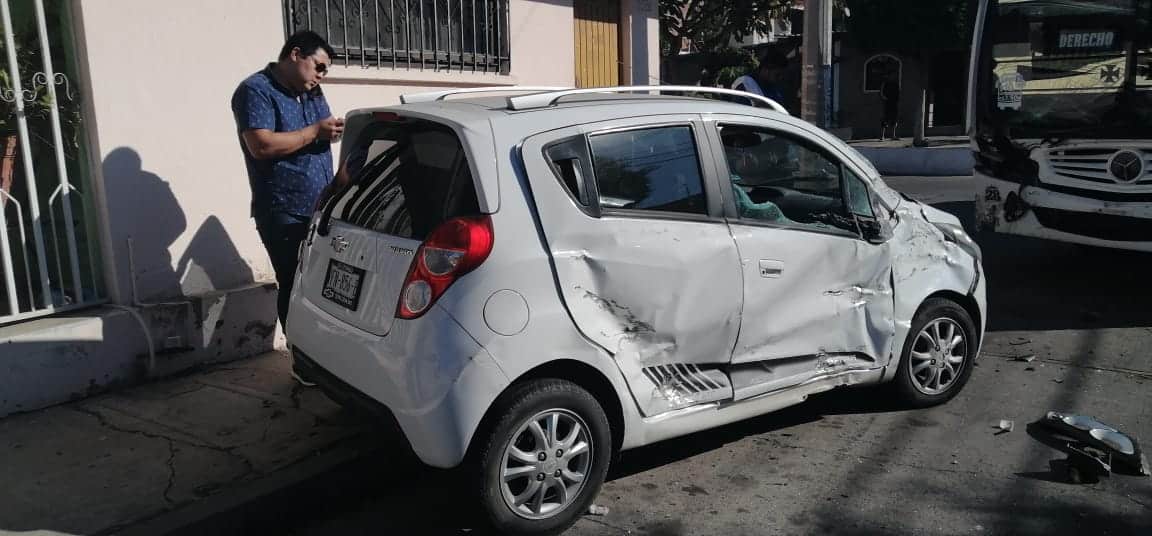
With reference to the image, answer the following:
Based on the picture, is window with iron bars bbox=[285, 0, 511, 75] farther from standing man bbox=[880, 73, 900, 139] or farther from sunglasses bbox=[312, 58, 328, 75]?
standing man bbox=[880, 73, 900, 139]

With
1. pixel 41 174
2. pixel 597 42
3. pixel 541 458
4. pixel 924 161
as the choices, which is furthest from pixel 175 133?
pixel 924 161

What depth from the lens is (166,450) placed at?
4.20 meters

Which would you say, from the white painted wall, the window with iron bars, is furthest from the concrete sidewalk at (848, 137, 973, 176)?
the white painted wall

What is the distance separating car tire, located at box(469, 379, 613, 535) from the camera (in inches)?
129

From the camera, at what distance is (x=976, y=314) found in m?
4.96

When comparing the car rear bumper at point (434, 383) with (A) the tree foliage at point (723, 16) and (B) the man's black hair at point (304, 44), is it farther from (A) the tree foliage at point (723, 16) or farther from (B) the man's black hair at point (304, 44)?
(A) the tree foliage at point (723, 16)

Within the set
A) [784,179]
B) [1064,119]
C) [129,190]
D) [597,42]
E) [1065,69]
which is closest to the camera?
[784,179]

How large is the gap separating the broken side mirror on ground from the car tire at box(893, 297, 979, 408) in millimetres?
494

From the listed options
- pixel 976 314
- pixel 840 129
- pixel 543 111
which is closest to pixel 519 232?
pixel 543 111

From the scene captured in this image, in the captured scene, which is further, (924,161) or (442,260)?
(924,161)

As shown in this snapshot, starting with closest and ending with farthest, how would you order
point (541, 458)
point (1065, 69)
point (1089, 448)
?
point (541, 458), point (1089, 448), point (1065, 69)

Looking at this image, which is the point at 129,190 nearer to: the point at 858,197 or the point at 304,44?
the point at 304,44

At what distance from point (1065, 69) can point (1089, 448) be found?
14.2 ft

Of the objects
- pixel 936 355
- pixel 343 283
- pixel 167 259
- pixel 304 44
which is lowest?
pixel 936 355
